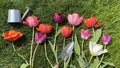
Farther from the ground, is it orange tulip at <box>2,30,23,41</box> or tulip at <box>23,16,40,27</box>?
tulip at <box>23,16,40,27</box>

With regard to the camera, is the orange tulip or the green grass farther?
the green grass

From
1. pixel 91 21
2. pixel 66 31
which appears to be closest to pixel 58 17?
pixel 66 31

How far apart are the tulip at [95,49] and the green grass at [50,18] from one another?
0.09m

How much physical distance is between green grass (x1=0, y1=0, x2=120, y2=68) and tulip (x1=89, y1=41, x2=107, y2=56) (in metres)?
0.09

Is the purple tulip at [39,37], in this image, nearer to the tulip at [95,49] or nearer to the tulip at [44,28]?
the tulip at [44,28]

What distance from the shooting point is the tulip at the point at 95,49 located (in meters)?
2.04

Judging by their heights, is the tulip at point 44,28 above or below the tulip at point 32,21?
below

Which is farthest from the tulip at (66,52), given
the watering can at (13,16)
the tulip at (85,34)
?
the watering can at (13,16)

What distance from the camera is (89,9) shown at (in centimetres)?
220

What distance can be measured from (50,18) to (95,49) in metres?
0.35

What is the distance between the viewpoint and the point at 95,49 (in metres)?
2.05

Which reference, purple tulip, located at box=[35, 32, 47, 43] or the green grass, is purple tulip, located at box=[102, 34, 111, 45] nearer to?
the green grass

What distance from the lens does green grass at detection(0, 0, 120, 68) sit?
6.93ft

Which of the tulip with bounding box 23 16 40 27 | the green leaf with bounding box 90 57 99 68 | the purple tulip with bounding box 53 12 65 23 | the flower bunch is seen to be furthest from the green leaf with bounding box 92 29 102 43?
the tulip with bounding box 23 16 40 27
